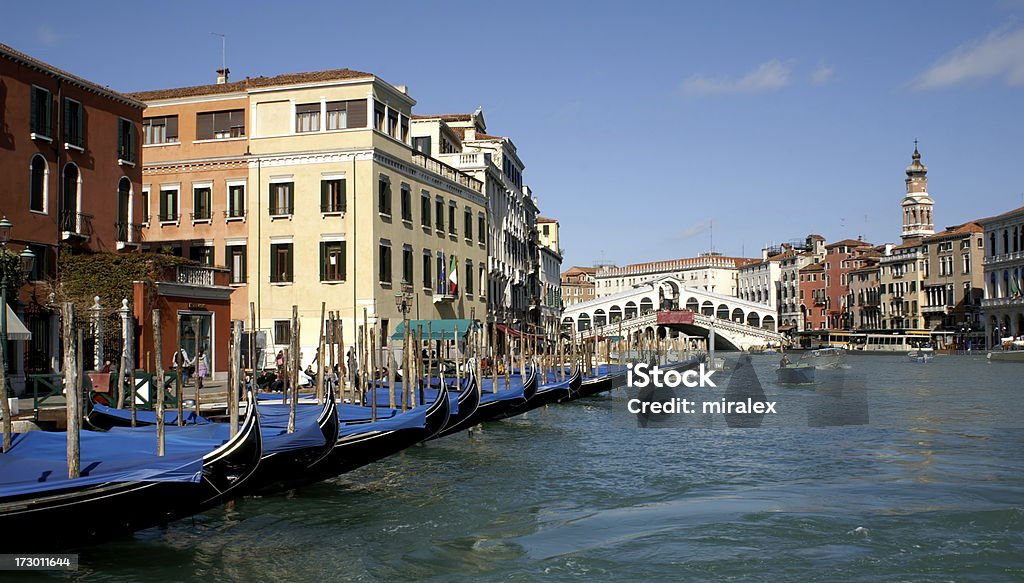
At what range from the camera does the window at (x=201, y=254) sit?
20.6 m

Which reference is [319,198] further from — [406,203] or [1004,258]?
[1004,258]

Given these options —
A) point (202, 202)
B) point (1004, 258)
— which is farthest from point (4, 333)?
point (1004, 258)

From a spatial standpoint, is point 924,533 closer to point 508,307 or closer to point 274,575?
point 274,575

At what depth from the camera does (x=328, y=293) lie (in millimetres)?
20016

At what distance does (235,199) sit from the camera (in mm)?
20672

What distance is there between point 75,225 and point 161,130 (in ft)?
20.9

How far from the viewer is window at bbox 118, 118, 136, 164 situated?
16719mm


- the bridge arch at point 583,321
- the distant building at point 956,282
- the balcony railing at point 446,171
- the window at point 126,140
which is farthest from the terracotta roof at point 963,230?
the window at point 126,140

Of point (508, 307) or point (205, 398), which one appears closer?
point (205, 398)

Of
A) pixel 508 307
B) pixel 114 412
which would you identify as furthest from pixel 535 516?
pixel 508 307

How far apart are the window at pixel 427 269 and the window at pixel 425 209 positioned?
1.98 feet

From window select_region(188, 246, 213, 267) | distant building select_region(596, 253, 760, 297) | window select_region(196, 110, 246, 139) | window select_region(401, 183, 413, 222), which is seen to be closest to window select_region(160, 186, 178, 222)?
window select_region(188, 246, 213, 267)

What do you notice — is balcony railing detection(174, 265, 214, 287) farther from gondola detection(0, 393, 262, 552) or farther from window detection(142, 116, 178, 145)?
gondola detection(0, 393, 262, 552)

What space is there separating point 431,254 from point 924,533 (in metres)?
15.6
